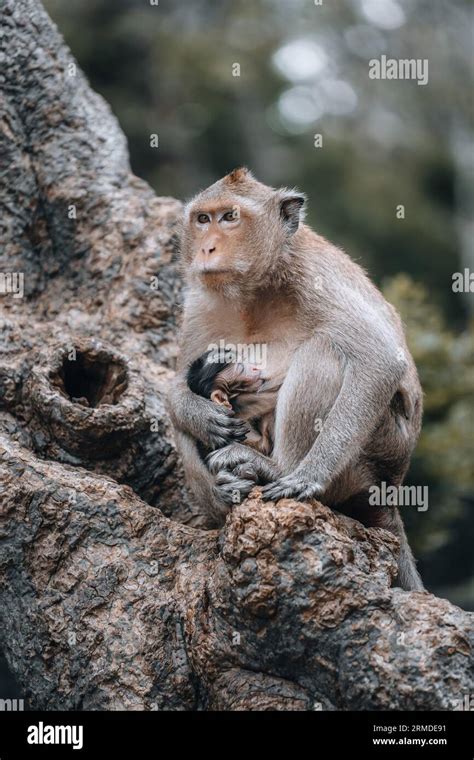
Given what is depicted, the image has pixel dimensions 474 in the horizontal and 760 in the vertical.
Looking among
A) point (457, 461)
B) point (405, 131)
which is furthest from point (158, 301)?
point (405, 131)

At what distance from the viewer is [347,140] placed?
72.9 feet

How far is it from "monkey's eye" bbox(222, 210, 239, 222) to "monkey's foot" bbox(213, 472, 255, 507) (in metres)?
1.56

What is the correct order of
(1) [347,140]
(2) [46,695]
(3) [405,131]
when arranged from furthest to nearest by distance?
(3) [405,131] < (1) [347,140] < (2) [46,695]

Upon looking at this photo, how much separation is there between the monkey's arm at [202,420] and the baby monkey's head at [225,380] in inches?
3.7

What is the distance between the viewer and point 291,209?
634cm

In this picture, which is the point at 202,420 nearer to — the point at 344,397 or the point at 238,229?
the point at 344,397

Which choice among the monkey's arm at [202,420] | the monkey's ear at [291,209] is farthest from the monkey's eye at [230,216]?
the monkey's arm at [202,420]

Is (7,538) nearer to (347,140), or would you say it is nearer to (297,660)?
(297,660)

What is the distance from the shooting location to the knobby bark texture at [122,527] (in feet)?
16.4

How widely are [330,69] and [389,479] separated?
17.9 m

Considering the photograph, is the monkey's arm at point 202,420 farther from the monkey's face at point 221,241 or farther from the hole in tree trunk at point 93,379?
the monkey's face at point 221,241

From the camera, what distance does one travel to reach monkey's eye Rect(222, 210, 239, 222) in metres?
6.20

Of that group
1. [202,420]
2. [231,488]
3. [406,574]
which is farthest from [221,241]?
[406,574]

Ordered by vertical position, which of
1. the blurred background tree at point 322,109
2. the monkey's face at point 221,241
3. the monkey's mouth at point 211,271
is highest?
the blurred background tree at point 322,109
